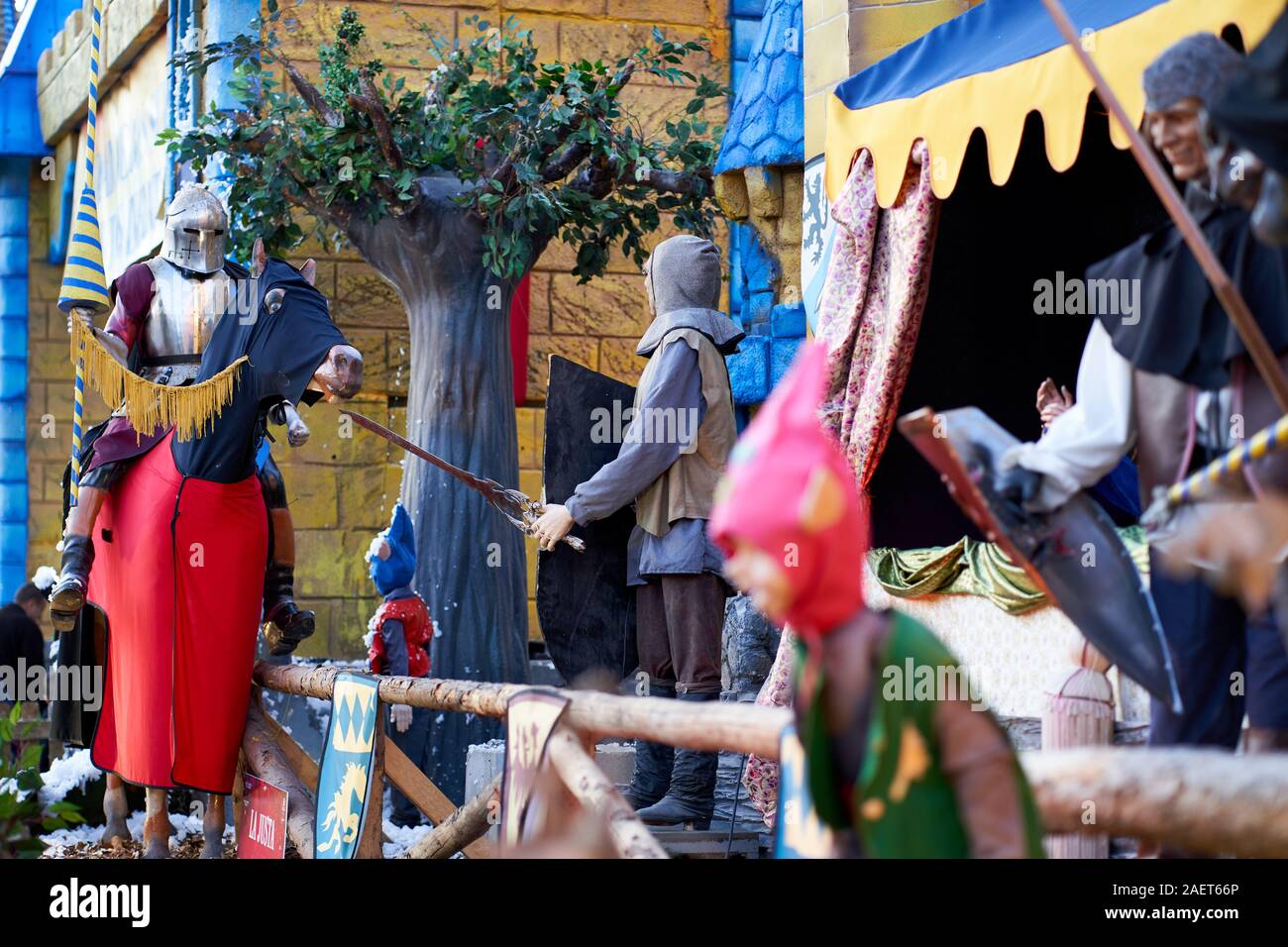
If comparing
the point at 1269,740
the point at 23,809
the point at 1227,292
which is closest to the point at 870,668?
the point at 1227,292

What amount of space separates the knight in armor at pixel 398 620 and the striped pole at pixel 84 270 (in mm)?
1480

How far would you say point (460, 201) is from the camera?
303 inches

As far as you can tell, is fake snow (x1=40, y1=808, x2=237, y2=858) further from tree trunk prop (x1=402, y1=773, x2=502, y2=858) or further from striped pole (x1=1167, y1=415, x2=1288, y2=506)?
striped pole (x1=1167, y1=415, x2=1288, y2=506)

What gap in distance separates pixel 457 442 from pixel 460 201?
108 cm

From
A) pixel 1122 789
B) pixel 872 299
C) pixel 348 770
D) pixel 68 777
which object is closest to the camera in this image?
pixel 1122 789

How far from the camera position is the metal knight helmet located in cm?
551

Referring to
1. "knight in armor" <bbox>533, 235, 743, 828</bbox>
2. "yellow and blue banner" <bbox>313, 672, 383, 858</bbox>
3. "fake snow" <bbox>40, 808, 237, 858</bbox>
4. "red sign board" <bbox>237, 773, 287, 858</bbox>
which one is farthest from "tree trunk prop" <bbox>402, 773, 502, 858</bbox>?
"fake snow" <bbox>40, 808, 237, 858</bbox>

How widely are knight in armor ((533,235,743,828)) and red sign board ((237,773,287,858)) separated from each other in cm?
105

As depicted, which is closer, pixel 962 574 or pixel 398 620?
pixel 962 574

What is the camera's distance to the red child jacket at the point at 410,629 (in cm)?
695

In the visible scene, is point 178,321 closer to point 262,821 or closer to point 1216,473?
point 262,821

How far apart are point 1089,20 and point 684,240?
131 cm

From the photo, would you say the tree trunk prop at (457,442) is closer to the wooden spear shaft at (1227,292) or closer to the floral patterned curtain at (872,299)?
the floral patterned curtain at (872,299)

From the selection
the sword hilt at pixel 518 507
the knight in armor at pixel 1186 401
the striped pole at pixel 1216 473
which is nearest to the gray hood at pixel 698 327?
the sword hilt at pixel 518 507
